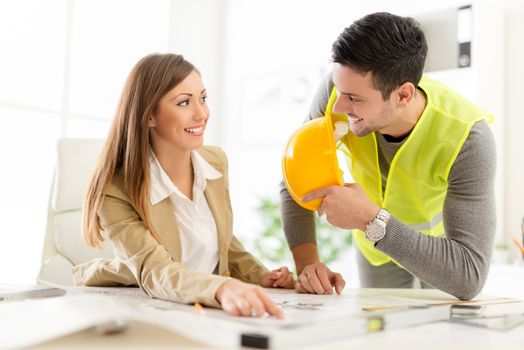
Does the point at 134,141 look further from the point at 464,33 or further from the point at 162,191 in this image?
the point at 464,33

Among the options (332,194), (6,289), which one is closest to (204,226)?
(332,194)

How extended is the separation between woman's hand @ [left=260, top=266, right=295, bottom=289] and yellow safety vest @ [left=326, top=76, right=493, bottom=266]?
15.1 inches

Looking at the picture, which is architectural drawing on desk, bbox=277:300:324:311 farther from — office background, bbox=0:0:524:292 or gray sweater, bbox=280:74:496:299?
office background, bbox=0:0:524:292

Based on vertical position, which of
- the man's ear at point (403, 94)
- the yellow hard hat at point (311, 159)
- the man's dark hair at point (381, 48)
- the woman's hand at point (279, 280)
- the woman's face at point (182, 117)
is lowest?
the woman's hand at point (279, 280)

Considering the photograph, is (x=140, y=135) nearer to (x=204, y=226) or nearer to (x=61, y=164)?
(x=204, y=226)

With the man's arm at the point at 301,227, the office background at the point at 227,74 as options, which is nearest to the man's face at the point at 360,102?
the man's arm at the point at 301,227

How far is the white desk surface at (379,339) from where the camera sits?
65 cm

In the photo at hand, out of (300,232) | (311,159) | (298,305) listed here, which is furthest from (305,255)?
(298,305)

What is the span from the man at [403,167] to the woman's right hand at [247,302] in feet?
1.21

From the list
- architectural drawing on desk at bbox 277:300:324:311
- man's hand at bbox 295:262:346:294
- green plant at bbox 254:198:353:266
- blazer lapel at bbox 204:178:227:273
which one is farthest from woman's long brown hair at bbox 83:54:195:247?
green plant at bbox 254:198:353:266

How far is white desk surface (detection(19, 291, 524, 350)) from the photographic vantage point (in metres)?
0.65

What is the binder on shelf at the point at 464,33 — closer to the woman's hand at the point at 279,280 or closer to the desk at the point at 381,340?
the woman's hand at the point at 279,280

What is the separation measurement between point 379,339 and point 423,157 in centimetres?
84

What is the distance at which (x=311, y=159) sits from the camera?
1160mm
